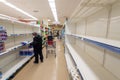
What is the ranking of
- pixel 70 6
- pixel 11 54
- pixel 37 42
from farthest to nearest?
pixel 70 6
pixel 37 42
pixel 11 54

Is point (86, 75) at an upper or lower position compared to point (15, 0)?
lower

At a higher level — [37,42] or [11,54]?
[37,42]

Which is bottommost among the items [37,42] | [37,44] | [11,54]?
[11,54]

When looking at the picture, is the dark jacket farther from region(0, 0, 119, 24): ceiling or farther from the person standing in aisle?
region(0, 0, 119, 24): ceiling

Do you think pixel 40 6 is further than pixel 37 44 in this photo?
Yes

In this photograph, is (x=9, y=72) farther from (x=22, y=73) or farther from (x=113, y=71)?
(x=113, y=71)

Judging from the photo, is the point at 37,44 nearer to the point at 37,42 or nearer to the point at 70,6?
the point at 37,42

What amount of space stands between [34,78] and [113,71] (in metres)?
2.54

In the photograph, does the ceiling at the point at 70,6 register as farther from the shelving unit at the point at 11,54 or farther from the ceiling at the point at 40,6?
the shelving unit at the point at 11,54

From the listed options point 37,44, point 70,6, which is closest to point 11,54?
point 37,44

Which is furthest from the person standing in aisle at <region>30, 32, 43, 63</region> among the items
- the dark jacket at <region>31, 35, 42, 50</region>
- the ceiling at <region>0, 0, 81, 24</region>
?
the ceiling at <region>0, 0, 81, 24</region>

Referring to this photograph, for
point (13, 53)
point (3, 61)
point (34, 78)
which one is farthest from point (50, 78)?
point (13, 53)

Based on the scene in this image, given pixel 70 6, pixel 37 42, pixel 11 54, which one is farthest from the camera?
pixel 70 6

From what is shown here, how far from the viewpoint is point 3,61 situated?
3594 millimetres
